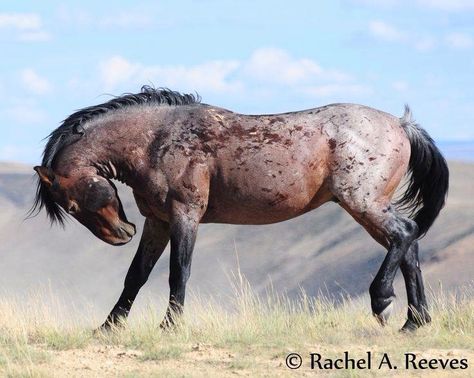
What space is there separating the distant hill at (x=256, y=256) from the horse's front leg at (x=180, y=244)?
87.4ft

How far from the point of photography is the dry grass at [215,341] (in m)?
9.56

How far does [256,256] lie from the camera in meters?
48.7

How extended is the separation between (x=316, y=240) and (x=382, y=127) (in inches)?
1545

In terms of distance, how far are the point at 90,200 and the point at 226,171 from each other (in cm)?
129

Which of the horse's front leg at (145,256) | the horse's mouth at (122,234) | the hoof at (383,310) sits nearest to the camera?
the hoof at (383,310)

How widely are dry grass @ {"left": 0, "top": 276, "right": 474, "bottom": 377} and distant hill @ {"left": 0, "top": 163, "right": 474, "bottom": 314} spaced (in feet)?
85.6

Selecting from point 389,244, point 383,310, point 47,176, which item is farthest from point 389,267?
point 47,176

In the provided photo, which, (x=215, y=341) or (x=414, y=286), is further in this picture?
(x=414, y=286)

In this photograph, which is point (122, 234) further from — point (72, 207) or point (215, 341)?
point (215, 341)

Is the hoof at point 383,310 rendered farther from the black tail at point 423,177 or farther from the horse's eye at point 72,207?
the horse's eye at point 72,207

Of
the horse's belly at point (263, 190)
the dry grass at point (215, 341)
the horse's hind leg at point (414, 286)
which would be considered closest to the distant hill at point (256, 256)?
the horse's hind leg at point (414, 286)

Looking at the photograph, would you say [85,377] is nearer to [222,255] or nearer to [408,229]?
[408,229]

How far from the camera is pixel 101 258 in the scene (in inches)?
2009

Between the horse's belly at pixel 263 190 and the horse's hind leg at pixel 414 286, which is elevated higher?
the horse's belly at pixel 263 190
